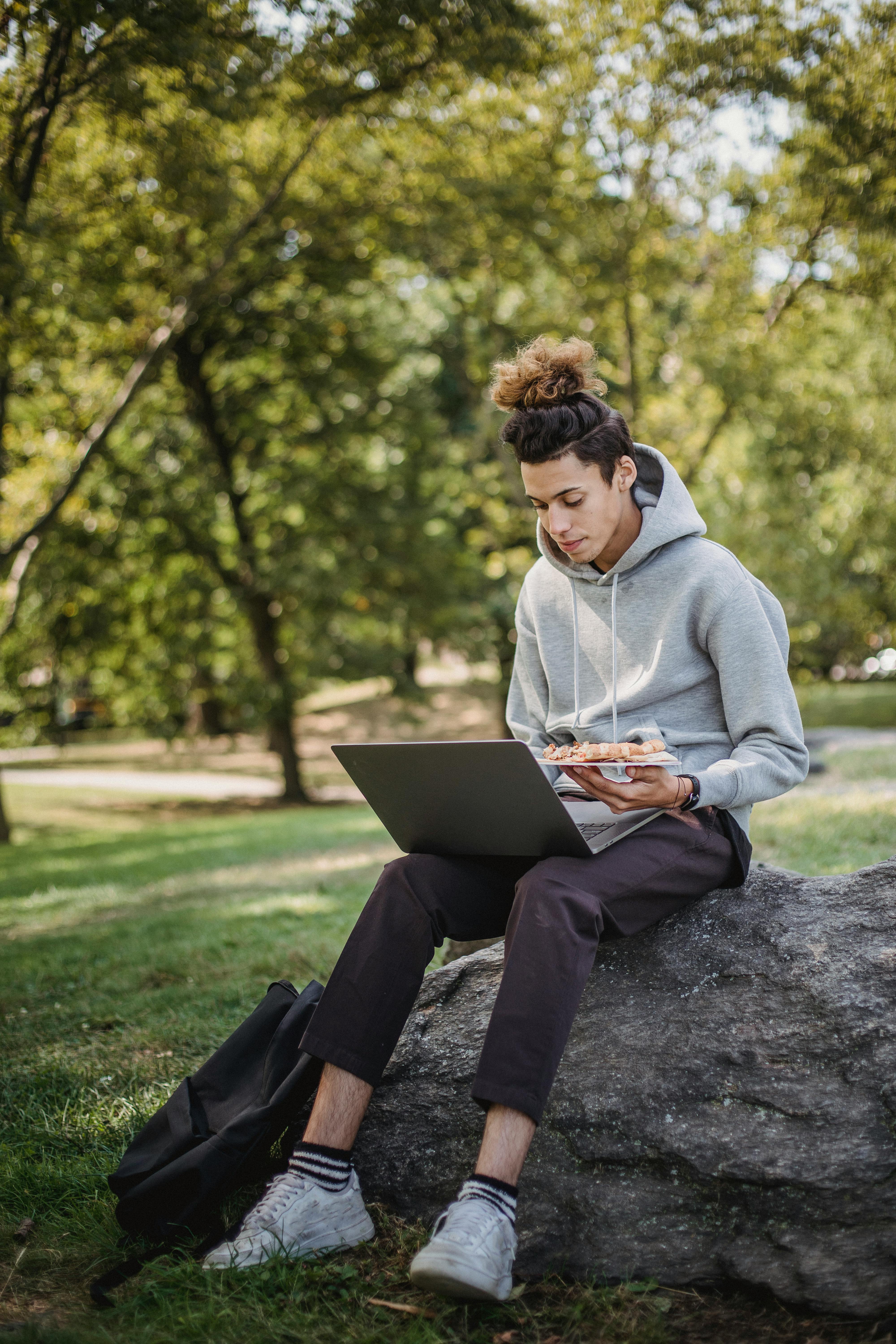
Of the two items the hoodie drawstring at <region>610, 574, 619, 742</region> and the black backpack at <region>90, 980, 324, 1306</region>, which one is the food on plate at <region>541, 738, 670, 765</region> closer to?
the hoodie drawstring at <region>610, 574, 619, 742</region>

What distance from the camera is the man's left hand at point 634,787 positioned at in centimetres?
228

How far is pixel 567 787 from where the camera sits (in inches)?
108

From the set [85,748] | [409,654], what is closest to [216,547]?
[409,654]

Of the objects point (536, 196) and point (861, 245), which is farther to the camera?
point (536, 196)

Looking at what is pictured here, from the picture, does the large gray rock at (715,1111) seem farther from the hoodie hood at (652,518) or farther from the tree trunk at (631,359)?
the tree trunk at (631,359)

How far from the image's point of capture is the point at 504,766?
214 cm

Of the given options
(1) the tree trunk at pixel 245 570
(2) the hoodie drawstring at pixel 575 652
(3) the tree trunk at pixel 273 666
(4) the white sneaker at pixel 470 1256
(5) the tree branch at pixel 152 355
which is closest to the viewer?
(4) the white sneaker at pixel 470 1256

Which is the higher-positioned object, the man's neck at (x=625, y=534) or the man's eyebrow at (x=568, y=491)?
the man's eyebrow at (x=568, y=491)

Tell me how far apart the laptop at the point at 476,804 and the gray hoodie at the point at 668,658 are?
0.28m

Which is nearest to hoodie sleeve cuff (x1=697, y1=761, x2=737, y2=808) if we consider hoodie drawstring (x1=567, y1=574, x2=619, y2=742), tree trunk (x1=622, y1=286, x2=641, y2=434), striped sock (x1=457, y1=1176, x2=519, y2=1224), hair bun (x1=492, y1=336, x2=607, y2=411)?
hoodie drawstring (x1=567, y1=574, x2=619, y2=742)

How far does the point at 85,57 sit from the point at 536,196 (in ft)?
15.8

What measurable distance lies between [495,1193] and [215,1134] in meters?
0.81

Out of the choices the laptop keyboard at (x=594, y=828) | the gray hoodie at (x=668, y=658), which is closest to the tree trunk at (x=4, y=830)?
the gray hoodie at (x=668, y=658)

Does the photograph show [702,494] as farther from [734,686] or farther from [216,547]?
[734,686]
